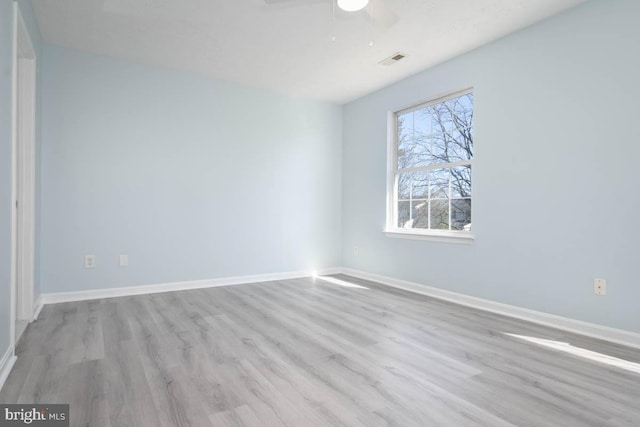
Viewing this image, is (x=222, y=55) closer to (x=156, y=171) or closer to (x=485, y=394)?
(x=156, y=171)

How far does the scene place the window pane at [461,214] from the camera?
359cm

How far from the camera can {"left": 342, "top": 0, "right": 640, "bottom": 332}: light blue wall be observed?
2.49 meters

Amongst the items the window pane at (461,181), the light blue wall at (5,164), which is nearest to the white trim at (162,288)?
the light blue wall at (5,164)

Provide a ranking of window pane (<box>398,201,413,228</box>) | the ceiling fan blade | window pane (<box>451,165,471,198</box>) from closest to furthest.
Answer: the ceiling fan blade
window pane (<box>451,165,471,198</box>)
window pane (<box>398,201,413,228</box>)

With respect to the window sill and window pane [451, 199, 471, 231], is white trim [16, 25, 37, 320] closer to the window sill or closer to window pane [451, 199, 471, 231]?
the window sill

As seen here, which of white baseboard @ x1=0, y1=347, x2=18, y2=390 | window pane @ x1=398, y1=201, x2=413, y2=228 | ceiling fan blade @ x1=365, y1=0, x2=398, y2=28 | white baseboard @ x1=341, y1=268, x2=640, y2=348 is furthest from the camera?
window pane @ x1=398, y1=201, x2=413, y2=228

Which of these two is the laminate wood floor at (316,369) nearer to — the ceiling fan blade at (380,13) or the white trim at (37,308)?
the white trim at (37,308)

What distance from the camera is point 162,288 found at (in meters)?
3.90

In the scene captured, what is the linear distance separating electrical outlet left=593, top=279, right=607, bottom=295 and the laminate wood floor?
353mm

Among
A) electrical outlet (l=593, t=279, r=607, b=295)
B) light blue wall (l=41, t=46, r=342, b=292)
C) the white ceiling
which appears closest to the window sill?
electrical outlet (l=593, t=279, r=607, b=295)

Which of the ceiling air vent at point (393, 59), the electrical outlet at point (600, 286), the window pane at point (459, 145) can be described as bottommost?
the electrical outlet at point (600, 286)

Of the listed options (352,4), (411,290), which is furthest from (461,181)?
(352,4)

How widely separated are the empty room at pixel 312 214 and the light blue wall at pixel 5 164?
3cm

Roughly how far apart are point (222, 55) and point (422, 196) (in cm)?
263
